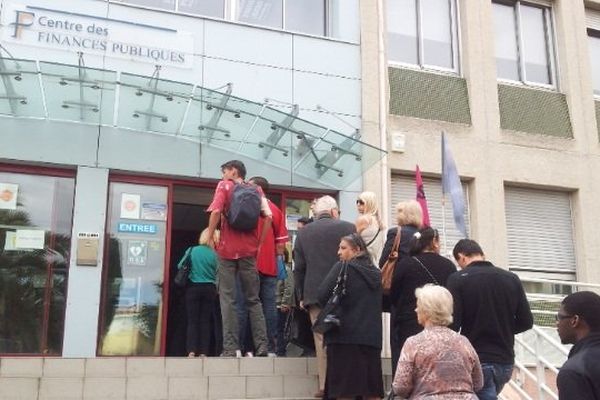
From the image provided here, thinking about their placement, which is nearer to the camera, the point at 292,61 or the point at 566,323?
the point at 566,323

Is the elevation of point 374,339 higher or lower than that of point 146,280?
lower

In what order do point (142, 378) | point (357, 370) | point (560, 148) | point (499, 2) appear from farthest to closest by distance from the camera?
point (499, 2) < point (560, 148) < point (142, 378) < point (357, 370)

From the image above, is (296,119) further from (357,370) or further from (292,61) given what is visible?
(357,370)

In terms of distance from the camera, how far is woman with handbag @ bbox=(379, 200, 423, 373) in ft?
19.4

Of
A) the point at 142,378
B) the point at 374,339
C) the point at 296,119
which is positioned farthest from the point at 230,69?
the point at 374,339

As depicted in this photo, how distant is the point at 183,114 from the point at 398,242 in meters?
4.13

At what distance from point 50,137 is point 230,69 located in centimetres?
272

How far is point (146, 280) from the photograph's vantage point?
916 centimetres

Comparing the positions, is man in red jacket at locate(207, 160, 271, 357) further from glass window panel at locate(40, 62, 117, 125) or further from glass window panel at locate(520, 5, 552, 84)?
glass window panel at locate(520, 5, 552, 84)

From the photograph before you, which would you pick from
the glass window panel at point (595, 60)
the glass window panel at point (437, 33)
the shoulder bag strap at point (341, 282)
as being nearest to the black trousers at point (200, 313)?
the shoulder bag strap at point (341, 282)

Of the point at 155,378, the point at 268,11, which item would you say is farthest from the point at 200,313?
the point at 268,11

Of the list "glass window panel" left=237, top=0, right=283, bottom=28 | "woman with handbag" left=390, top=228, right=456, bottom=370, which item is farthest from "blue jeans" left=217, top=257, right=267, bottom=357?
"glass window panel" left=237, top=0, right=283, bottom=28

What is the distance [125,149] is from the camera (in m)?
9.32

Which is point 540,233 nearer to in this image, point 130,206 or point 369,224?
point 369,224
